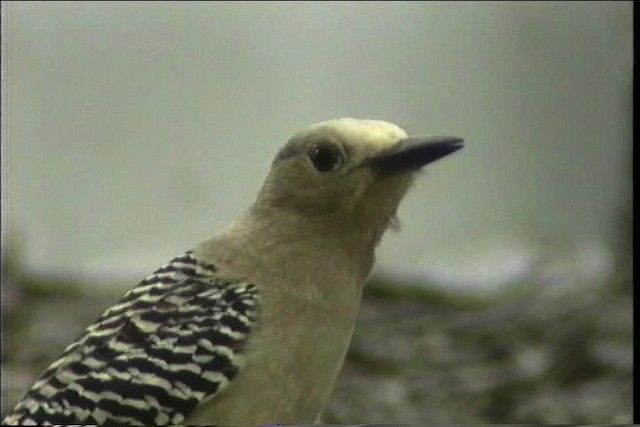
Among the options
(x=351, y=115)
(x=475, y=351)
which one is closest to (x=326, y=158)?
(x=351, y=115)

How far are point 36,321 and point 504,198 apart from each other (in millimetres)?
665

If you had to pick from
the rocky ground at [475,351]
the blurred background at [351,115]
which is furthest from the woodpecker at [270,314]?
the rocky ground at [475,351]

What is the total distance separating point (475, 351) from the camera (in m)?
1.28

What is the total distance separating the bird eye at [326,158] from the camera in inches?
36.4

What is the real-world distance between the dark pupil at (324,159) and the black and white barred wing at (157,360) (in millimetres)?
144

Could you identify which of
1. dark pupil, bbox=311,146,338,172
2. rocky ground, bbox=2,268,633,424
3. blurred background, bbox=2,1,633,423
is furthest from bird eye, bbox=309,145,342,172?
rocky ground, bbox=2,268,633,424

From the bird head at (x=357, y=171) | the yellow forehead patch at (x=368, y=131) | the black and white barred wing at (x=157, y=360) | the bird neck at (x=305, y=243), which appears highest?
the yellow forehead patch at (x=368, y=131)

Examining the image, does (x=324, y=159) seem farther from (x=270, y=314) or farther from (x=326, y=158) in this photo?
(x=270, y=314)

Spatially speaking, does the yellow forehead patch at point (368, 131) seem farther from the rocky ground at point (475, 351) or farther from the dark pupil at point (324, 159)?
the rocky ground at point (475, 351)

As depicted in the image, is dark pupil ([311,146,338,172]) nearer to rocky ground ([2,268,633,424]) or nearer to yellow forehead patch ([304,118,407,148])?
yellow forehead patch ([304,118,407,148])

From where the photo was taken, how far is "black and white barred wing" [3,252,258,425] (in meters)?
0.91

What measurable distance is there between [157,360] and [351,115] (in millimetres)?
366

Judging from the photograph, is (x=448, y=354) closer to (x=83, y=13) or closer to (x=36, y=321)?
(x=36, y=321)

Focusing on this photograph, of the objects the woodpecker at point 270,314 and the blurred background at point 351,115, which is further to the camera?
the blurred background at point 351,115
